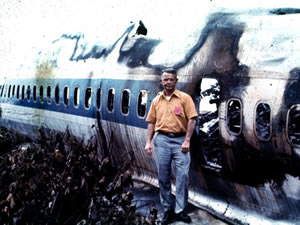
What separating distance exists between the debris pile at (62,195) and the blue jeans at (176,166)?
544mm

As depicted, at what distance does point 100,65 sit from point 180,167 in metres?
4.63

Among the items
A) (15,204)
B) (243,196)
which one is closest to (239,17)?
(243,196)

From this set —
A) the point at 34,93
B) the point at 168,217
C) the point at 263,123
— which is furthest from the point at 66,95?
the point at 263,123

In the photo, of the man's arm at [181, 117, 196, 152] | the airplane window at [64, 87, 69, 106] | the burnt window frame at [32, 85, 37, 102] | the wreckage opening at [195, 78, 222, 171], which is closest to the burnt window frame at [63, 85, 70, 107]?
the airplane window at [64, 87, 69, 106]

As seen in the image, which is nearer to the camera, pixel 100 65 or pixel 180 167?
pixel 180 167

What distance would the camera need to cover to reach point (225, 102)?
5742 millimetres

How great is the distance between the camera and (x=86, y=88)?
9.85m

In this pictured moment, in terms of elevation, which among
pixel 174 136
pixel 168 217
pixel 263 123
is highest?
pixel 263 123

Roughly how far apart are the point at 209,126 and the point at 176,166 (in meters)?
2.30

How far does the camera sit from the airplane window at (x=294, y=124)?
16.1 feet

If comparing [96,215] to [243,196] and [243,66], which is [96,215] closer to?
[243,196]

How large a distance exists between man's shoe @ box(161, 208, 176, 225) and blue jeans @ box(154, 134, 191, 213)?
6 centimetres

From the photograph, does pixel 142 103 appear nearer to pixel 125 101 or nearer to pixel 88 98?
pixel 125 101

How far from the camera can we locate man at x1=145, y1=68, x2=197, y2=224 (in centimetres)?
558
